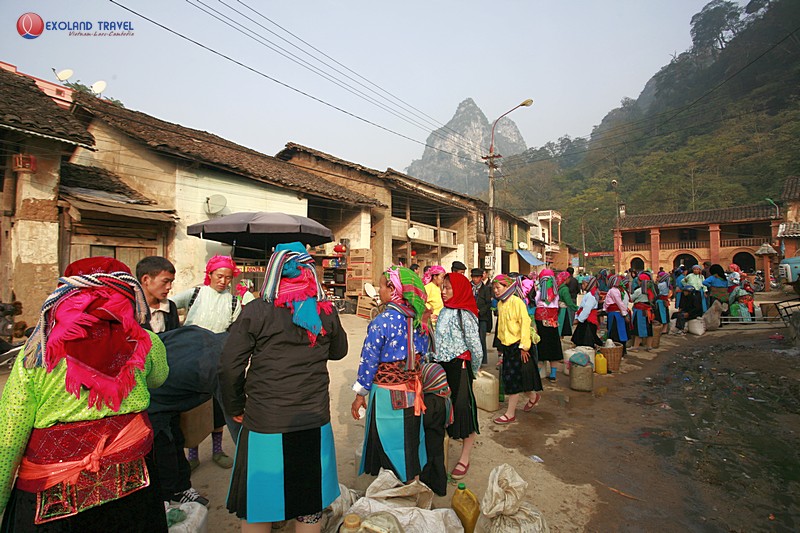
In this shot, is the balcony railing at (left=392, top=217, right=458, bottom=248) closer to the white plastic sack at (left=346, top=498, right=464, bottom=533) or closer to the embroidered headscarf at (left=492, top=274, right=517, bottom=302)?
the embroidered headscarf at (left=492, top=274, right=517, bottom=302)

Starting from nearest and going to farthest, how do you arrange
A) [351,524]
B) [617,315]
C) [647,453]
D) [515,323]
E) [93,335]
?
[93,335]
[351,524]
[647,453]
[515,323]
[617,315]

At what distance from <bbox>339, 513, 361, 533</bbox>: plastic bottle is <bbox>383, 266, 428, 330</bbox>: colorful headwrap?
50.5 inches

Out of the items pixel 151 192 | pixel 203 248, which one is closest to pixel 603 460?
pixel 203 248

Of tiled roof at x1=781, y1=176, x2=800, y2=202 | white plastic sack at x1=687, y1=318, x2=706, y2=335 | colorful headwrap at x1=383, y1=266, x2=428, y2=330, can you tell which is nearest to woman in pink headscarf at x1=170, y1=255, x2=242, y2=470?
colorful headwrap at x1=383, y1=266, x2=428, y2=330

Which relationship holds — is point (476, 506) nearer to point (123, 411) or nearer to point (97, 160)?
point (123, 411)

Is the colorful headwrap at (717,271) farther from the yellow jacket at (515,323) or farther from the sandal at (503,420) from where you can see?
the sandal at (503,420)

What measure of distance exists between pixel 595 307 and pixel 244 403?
6.21 metres

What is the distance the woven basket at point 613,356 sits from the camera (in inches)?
275

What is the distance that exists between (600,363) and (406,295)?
570cm

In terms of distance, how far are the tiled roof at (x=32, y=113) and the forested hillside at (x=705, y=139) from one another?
29889 millimetres

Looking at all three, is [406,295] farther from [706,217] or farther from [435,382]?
[706,217]

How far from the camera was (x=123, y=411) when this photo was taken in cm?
158

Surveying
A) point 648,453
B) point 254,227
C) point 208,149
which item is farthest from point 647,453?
point 208,149

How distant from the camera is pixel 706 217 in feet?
98.5
